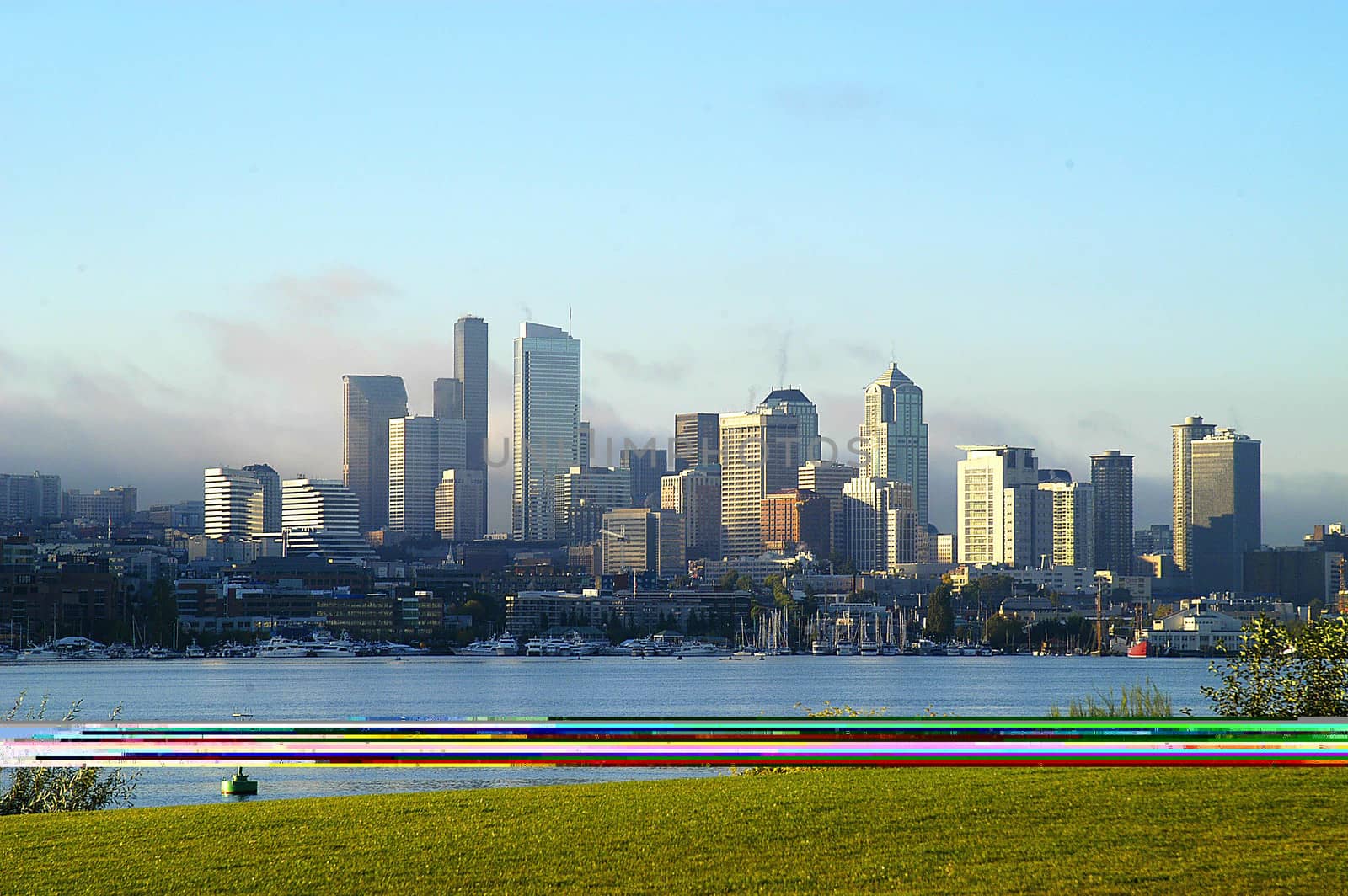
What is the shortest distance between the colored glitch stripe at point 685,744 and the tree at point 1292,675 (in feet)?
6.83

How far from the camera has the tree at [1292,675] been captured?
2452 centimetres

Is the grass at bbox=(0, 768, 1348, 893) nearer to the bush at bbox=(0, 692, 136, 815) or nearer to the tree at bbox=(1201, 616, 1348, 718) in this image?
the bush at bbox=(0, 692, 136, 815)

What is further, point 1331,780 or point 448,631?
point 448,631

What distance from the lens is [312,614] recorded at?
18388 centimetres

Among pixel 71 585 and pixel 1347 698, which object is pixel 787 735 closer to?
pixel 1347 698

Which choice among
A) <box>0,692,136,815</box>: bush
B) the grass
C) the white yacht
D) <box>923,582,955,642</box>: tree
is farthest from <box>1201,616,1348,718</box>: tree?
<box>923,582,955,642</box>: tree

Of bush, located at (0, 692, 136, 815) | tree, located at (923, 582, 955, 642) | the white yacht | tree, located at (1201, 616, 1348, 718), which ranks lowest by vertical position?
the white yacht

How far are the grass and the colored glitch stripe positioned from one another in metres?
1.28

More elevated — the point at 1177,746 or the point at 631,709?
the point at 1177,746

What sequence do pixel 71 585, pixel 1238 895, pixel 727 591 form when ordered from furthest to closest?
pixel 727 591 < pixel 71 585 < pixel 1238 895

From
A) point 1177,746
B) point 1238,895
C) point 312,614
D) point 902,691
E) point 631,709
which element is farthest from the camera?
point 312,614

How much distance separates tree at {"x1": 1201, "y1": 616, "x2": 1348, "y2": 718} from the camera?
24.5 metres

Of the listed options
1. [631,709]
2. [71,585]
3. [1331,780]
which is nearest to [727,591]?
[71,585]

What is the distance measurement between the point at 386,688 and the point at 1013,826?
83079 millimetres
